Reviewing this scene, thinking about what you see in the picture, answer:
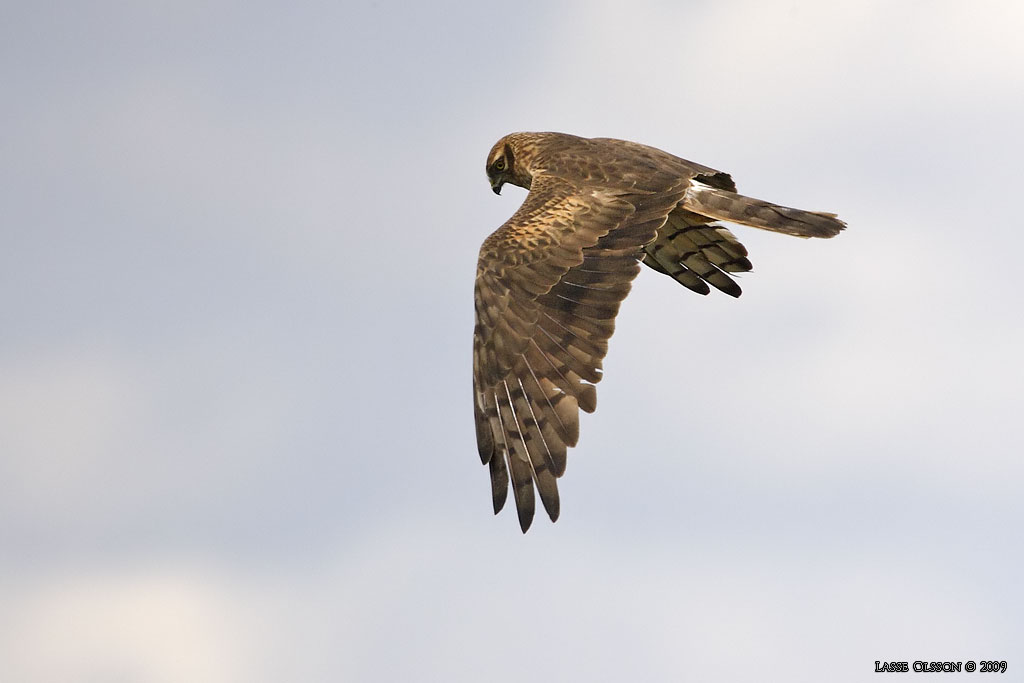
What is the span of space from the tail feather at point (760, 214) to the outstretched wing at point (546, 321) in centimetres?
61

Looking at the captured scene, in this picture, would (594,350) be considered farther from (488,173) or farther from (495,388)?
(488,173)

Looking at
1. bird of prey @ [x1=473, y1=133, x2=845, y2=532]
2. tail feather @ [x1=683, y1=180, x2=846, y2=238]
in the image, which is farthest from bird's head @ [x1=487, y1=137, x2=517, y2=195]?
tail feather @ [x1=683, y1=180, x2=846, y2=238]

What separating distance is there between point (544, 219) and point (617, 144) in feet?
6.41

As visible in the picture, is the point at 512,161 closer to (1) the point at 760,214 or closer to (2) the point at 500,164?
(2) the point at 500,164

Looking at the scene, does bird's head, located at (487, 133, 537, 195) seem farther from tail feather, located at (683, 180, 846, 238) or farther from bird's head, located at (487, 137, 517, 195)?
tail feather, located at (683, 180, 846, 238)

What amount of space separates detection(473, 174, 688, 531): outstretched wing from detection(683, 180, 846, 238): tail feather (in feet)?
1.99

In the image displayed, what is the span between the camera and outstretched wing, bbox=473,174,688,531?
12.1m

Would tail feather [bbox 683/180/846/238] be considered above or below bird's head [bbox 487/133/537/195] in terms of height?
below

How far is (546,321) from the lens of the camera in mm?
12516

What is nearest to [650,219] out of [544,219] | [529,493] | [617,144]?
[544,219]

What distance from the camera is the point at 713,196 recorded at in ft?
46.9

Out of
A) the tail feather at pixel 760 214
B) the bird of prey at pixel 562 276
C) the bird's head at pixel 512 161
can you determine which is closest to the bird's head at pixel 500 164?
the bird's head at pixel 512 161

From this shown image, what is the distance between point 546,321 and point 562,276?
1.52 ft

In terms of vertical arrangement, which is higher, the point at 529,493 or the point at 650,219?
the point at 650,219
